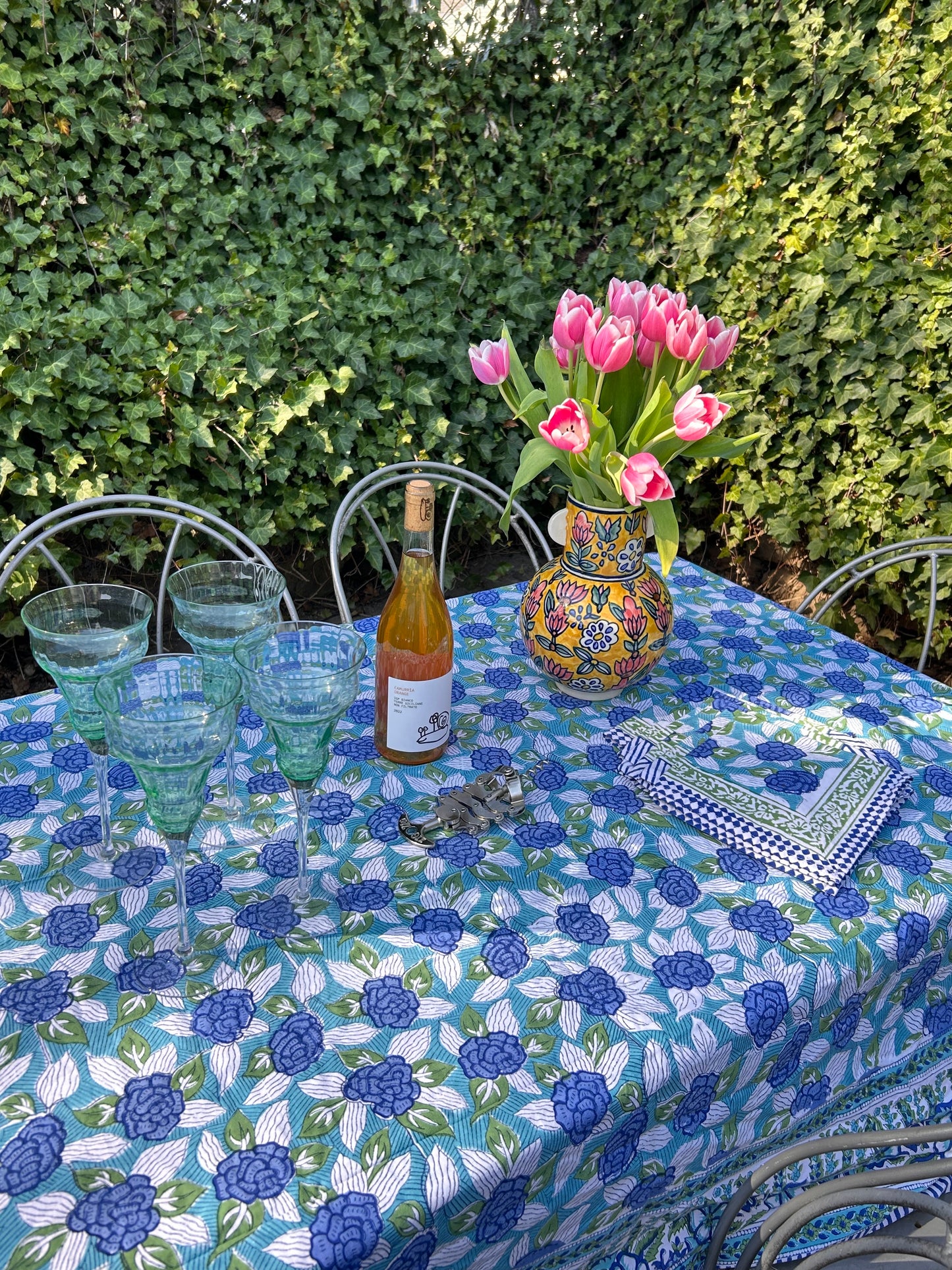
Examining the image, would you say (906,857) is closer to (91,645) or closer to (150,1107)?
(150,1107)

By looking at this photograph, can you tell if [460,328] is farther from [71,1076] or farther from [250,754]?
[71,1076]

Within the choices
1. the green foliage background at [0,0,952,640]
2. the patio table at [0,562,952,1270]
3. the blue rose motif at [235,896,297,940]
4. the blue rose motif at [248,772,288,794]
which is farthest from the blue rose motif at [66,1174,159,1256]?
the green foliage background at [0,0,952,640]

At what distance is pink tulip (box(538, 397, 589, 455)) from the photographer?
102cm

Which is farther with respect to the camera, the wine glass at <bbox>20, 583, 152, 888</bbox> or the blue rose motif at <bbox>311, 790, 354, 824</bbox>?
the blue rose motif at <bbox>311, 790, 354, 824</bbox>

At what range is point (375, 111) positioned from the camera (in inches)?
98.5

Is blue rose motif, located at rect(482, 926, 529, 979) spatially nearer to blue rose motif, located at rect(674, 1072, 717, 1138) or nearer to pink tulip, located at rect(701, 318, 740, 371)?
blue rose motif, located at rect(674, 1072, 717, 1138)

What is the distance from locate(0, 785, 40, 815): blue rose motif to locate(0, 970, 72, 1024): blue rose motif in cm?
24

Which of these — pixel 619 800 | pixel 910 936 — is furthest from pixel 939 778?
pixel 619 800

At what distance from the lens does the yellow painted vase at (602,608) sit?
1.12 meters

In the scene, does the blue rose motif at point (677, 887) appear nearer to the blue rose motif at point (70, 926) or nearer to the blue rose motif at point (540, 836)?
the blue rose motif at point (540, 836)

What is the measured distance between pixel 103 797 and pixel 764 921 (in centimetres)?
65

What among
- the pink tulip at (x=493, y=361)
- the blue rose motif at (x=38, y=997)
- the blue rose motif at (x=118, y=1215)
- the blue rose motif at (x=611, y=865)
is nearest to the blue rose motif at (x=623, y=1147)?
the blue rose motif at (x=611, y=865)

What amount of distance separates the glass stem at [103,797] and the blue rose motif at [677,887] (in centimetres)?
54

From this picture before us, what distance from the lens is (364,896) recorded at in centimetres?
83
